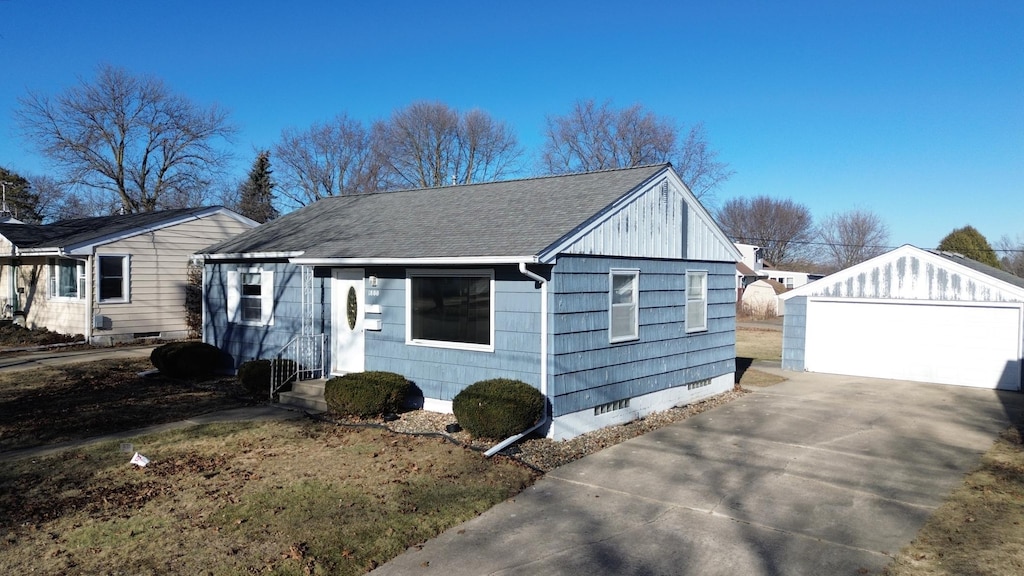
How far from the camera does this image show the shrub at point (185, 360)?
14.4 meters

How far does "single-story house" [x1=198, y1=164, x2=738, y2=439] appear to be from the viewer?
32.6ft

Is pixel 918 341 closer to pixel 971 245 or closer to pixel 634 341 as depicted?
pixel 634 341

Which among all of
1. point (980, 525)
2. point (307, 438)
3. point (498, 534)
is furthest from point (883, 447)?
point (307, 438)

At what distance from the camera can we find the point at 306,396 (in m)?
11.9

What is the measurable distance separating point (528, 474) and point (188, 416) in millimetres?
6262

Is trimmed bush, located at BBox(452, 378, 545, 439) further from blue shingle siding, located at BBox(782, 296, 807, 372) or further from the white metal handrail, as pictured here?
blue shingle siding, located at BBox(782, 296, 807, 372)

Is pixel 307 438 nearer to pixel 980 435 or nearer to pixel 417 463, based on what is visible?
pixel 417 463

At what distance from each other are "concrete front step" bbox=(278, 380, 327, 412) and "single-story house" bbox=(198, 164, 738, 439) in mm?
723

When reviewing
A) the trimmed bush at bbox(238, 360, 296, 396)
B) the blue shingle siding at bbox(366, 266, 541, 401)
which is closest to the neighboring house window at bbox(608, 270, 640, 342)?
the blue shingle siding at bbox(366, 266, 541, 401)

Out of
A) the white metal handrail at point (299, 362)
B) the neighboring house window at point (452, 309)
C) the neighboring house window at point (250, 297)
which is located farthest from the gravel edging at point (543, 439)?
the neighboring house window at point (250, 297)

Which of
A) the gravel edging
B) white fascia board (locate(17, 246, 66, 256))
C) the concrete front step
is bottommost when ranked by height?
the gravel edging

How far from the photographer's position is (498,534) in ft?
21.3

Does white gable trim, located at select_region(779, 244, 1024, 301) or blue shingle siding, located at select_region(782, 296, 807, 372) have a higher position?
white gable trim, located at select_region(779, 244, 1024, 301)

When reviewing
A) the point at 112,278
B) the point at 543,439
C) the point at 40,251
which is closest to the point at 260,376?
the point at 543,439
